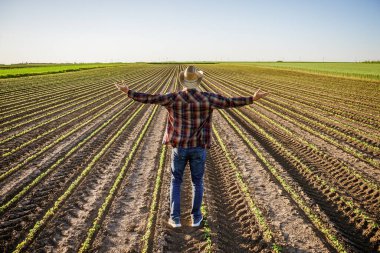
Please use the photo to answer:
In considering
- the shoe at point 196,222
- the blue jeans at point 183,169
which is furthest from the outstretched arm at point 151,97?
the shoe at point 196,222

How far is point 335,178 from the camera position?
6.12 m

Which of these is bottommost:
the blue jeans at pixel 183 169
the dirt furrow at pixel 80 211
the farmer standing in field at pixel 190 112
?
the dirt furrow at pixel 80 211

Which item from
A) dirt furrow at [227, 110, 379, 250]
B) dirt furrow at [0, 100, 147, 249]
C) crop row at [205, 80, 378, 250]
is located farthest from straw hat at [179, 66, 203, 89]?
dirt furrow at [0, 100, 147, 249]

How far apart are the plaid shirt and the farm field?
1.48 metres

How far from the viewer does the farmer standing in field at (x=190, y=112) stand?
348cm

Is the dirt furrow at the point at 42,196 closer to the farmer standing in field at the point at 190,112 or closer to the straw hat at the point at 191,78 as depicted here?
the farmer standing in field at the point at 190,112

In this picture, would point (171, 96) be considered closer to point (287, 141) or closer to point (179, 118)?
point (179, 118)

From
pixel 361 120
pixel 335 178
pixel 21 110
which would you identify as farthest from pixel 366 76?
pixel 21 110

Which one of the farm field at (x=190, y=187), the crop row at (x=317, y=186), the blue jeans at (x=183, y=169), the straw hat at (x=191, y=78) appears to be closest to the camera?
the straw hat at (x=191, y=78)

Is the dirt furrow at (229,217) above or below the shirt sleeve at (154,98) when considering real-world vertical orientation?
below

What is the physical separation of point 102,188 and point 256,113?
9050mm

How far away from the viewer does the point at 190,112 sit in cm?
352

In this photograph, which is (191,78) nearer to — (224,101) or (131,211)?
(224,101)

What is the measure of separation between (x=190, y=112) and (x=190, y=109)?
0.13 ft
